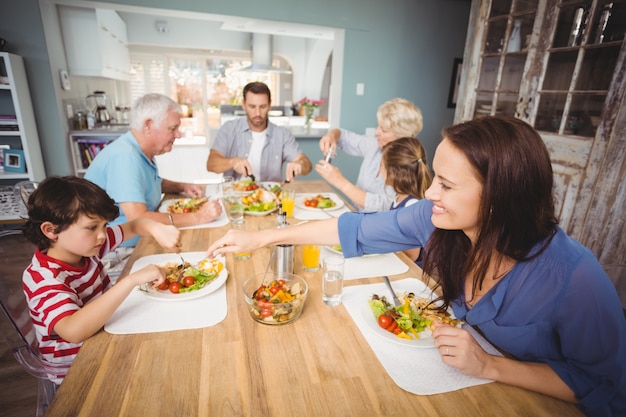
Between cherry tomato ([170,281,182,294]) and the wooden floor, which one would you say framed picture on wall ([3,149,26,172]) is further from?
cherry tomato ([170,281,182,294])

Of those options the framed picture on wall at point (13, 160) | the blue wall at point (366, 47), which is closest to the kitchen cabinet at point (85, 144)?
the blue wall at point (366, 47)

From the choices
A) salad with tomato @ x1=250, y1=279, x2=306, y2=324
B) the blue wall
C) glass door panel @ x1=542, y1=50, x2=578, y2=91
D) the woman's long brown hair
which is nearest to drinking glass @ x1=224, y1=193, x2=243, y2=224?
salad with tomato @ x1=250, y1=279, x2=306, y2=324

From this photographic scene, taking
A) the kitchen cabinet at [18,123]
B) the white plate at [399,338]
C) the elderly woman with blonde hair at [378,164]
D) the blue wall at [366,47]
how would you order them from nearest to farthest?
the white plate at [399,338] → the elderly woman with blonde hair at [378,164] → the kitchen cabinet at [18,123] → the blue wall at [366,47]

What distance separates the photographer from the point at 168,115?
1.93 metres

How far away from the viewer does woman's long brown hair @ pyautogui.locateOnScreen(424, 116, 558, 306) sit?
32.0 inches

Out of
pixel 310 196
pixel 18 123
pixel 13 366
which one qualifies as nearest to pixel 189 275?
pixel 310 196

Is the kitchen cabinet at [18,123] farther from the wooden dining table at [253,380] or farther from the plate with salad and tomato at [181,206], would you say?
the wooden dining table at [253,380]

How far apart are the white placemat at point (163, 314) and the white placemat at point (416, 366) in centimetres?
44

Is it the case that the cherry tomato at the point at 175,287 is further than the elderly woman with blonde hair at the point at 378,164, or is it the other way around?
the elderly woman with blonde hair at the point at 378,164

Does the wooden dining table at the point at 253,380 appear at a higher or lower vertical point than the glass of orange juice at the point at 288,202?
lower

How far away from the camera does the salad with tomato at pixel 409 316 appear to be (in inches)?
38.4

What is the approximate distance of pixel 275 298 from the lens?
3.38 feet

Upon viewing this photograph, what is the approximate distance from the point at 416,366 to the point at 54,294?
105cm

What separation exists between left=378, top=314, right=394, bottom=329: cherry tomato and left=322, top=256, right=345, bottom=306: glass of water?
0.17m
